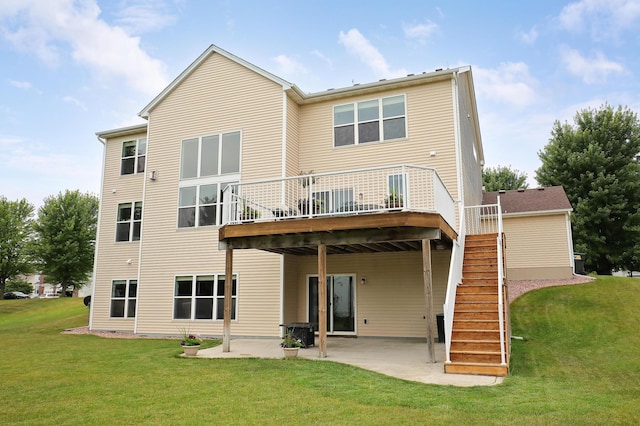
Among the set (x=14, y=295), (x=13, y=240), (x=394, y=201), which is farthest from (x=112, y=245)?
(x=14, y=295)

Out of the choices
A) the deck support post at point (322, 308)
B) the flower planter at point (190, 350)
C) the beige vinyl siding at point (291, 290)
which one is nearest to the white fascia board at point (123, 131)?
the beige vinyl siding at point (291, 290)

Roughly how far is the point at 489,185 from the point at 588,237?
12077 mm

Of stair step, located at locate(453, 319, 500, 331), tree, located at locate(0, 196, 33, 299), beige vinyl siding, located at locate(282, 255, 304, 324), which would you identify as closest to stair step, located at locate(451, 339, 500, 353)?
stair step, located at locate(453, 319, 500, 331)

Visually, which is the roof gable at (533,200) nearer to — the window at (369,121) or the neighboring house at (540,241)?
the neighboring house at (540,241)

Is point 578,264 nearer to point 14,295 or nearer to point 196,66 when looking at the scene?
point 196,66

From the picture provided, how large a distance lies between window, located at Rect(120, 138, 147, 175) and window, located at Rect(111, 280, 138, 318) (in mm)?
4476

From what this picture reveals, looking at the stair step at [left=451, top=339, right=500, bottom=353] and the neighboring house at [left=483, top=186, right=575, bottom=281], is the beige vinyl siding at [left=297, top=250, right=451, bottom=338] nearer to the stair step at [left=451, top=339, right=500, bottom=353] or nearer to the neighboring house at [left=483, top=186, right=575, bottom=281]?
the stair step at [left=451, top=339, right=500, bottom=353]

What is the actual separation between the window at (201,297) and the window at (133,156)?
5482 mm

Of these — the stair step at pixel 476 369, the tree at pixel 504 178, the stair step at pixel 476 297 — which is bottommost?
the stair step at pixel 476 369

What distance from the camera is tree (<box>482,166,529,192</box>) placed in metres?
37.4

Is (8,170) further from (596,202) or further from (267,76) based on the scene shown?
(596,202)

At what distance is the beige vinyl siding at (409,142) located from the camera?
1324 cm

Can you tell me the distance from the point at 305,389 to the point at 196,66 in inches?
515

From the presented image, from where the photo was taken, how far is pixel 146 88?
21094 mm
